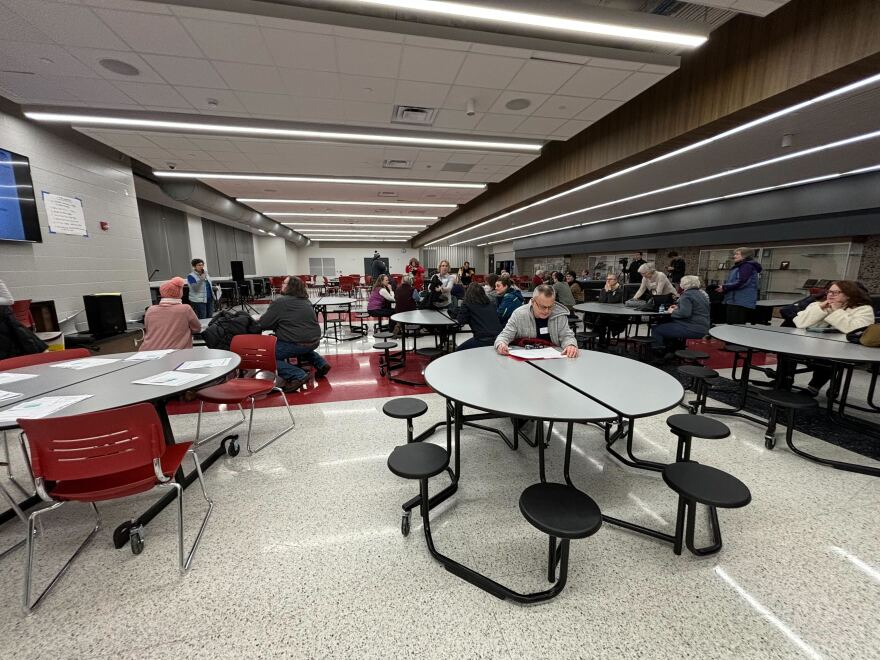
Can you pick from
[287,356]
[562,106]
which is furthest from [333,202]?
[562,106]

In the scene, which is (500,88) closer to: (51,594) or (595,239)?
(51,594)

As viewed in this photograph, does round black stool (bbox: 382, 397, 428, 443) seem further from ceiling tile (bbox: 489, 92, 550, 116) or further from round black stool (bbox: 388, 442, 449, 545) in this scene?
ceiling tile (bbox: 489, 92, 550, 116)

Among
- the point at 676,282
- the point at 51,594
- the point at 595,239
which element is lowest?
the point at 51,594

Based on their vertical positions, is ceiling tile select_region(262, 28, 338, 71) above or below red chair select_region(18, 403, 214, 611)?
above

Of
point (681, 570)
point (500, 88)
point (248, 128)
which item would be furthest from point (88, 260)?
point (681, 570)

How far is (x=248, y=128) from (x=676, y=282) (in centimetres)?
1065

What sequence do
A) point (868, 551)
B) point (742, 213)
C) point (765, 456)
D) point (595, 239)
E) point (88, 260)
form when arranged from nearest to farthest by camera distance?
1. point (868, 551)
2. point (765, 456)
3. point (88, 260)
4. point (742, 213)
5. point (595, 239)

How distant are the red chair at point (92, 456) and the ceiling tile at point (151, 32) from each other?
3223 mm

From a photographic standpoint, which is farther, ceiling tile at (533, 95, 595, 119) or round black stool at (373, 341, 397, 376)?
round black stool at (373, 341, 397, 376)

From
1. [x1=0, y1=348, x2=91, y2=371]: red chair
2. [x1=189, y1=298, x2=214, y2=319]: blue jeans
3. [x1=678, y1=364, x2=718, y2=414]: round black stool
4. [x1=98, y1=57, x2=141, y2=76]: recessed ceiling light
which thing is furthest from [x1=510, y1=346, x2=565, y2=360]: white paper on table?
[x1=189, y1=298, x2=214, y2=319]: blue jeans

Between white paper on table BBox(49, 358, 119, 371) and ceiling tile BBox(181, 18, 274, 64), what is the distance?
2798 mm

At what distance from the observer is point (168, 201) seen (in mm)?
8773

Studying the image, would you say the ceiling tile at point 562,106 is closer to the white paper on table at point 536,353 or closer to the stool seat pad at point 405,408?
the white paper on table at point 536,353

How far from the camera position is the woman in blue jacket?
5824mm
